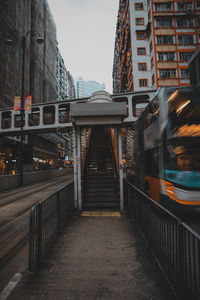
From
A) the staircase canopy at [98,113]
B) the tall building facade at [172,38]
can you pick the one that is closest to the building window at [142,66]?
the tall building facade at [172,38]

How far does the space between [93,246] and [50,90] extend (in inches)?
2168

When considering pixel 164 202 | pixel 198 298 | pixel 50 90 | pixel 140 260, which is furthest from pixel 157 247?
pixel 50 90

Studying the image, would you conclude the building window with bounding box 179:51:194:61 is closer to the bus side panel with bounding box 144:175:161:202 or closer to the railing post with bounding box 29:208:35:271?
the bus side panel with bounding box 144:175:161:202

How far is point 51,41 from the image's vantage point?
2184 inches

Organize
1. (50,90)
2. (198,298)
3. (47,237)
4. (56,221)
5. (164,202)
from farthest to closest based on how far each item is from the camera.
Result: (50,90)
(164,202)
(56,221)
(47,237)
(198,298)

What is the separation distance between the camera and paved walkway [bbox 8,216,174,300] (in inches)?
102

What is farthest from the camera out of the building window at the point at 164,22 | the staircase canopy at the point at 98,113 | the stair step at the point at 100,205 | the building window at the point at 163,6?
the building window at the point at 163,6

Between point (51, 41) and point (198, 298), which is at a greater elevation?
point (51, 41)

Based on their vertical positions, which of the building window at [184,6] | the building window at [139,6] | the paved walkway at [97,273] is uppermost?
the building window at [139,6]

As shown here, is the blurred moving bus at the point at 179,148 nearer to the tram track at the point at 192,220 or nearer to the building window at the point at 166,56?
the tram track at the point at 192,220

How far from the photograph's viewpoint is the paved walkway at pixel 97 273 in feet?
8.53

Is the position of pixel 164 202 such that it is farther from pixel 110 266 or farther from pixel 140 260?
pixel 110 266

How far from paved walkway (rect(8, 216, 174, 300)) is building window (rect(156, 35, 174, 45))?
3720 centimetres

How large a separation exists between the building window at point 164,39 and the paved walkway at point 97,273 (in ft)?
122
